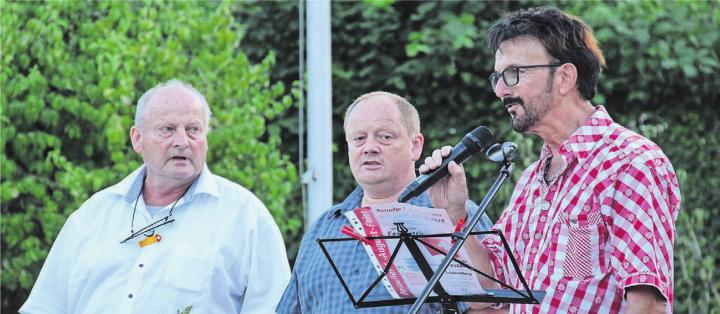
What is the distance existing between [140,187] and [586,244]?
2.00 m

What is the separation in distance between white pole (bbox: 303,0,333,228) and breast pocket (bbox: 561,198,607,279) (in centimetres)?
228

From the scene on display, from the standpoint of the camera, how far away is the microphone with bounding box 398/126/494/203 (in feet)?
10.1

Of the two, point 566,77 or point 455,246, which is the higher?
point 566,77

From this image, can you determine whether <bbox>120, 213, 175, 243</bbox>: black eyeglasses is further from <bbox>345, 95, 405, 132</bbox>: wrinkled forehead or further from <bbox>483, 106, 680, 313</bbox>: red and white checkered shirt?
<bbox>483, 106, 680, 313</bbox>: red and white checkered shirt

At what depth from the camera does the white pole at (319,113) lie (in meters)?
5.30

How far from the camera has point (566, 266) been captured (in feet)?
10.3

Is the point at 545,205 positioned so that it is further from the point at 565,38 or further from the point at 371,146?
the point at 371,146

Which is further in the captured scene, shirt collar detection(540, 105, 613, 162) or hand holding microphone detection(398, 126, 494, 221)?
shirt collar detection(540, 105, 613, 162)

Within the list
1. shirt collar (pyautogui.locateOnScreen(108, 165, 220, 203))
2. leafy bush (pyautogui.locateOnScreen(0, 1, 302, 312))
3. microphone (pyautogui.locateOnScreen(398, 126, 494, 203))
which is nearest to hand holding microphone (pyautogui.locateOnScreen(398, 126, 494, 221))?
microphone (pyautogui.locateOnScreen(398, 126, 494, 203))

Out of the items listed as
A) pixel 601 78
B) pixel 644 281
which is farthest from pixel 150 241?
→ pixel 601 78

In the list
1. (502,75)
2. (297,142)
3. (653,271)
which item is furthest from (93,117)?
(653,271)

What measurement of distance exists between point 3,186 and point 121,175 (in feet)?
2.41

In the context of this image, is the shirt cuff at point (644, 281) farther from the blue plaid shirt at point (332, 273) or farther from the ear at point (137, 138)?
the ear at point (137, 138)

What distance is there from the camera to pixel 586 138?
324 cm
